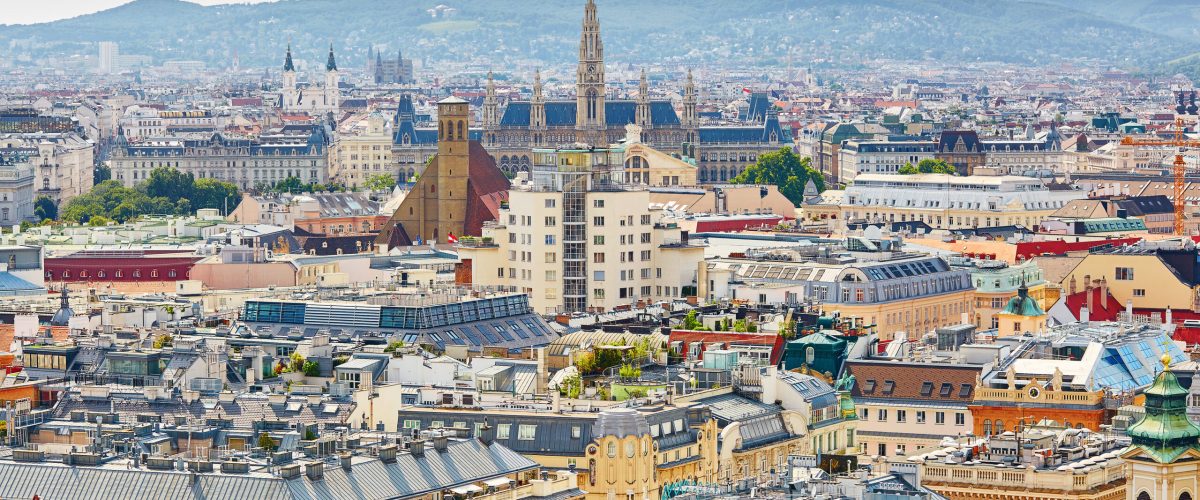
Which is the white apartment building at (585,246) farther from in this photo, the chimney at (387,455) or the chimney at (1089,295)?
the chimney at (387,455)

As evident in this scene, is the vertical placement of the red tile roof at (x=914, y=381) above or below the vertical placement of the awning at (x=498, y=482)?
above

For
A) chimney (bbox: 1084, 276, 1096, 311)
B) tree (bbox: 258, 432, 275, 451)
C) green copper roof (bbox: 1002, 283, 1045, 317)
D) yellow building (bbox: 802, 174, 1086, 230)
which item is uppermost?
yellow building (bbox: 802, 174, 1086, 230)

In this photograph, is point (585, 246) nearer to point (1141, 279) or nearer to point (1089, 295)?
point (1089, 295)

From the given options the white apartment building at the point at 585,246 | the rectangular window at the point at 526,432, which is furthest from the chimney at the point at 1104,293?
the rectangular window at the point at 526,432

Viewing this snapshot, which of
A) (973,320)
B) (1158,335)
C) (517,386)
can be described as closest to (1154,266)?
(973,320)

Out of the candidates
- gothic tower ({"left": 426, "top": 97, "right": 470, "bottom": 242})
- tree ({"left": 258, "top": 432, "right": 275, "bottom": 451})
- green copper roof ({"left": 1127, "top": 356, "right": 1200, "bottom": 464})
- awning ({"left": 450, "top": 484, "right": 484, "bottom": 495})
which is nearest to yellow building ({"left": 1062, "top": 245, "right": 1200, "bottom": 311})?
gothic tower ({"left": 426, "top": 97, "right": 470, "bottom": 242})

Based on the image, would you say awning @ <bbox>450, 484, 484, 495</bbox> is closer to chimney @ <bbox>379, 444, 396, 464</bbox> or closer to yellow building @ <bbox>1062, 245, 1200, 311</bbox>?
chimney @ <bbox>379, 444, 396, 464</bbox>

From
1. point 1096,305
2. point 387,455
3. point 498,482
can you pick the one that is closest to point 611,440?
Result: point 498,482

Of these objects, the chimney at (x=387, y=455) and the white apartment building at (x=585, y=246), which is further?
the white apartment building at (x=585, y=246)
